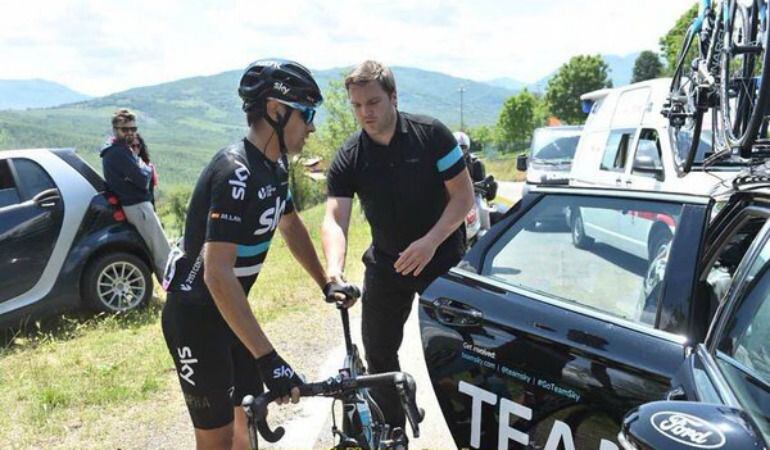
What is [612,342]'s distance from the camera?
220 centimetres

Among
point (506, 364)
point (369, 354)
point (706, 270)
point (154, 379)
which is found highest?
point (706, 270)

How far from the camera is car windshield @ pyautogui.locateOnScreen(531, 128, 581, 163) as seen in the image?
1437 cm

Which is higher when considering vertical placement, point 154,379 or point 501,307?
point 501,307

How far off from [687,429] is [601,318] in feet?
3.62

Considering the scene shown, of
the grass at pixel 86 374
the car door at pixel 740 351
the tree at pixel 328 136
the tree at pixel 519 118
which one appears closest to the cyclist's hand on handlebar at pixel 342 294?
the car door at pixel 740 351

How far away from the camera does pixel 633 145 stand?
26.8 feet

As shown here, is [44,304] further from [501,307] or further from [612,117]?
[612,117]

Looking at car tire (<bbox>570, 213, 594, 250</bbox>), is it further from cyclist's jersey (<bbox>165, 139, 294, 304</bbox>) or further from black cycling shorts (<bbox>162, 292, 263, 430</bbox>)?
black cycling shorts (<bbox>162, 292, 263, 430</bbox>)

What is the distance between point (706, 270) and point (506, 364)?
775mm

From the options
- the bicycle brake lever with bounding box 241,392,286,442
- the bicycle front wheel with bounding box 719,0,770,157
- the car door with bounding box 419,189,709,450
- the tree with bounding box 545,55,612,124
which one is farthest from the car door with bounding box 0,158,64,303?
the tree with bounding box 545,55,612,124

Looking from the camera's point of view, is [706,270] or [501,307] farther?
[501,307]

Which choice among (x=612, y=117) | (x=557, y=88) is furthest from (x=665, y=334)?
(x=557, y=88)

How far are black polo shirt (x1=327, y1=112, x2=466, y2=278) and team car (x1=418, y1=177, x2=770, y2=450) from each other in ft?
1.49

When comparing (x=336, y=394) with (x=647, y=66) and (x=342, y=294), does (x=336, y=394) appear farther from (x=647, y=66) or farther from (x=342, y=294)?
(x=647, y=66)
